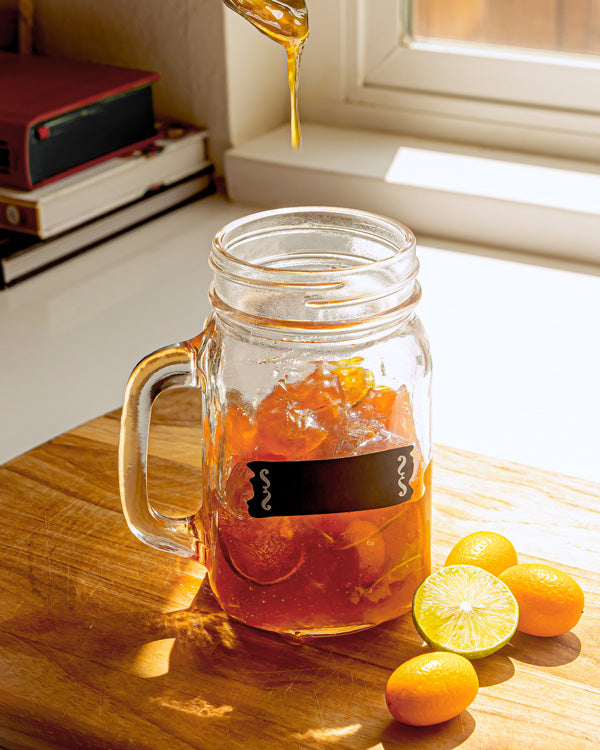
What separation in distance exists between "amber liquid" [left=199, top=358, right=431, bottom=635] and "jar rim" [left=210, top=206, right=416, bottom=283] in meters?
0.08

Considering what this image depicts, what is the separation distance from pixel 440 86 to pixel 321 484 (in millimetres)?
1057

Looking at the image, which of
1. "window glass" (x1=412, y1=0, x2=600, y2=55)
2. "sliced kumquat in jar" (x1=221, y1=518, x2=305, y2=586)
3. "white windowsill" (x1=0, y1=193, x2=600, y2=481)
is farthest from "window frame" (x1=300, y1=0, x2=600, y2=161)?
"sliced kumquat in jar" (x1=221, y1=518, x2=305, y2=586)

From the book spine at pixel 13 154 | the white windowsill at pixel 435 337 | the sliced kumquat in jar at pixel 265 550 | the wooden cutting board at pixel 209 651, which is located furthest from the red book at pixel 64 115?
the sliced kumquat in jar at pixel 265 550

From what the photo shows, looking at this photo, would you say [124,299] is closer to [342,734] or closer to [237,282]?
[237,282]

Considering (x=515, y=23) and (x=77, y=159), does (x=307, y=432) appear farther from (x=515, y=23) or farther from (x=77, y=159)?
(x=515, y=23)

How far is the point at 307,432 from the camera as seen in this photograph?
2.20 feet

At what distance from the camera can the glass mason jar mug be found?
657mm

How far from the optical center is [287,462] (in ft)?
2.17

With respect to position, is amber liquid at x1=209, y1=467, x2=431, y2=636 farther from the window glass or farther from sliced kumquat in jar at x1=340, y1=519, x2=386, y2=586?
the window glass

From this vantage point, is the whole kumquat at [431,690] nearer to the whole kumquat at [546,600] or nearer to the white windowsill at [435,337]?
the whole kumquat at [546,600]

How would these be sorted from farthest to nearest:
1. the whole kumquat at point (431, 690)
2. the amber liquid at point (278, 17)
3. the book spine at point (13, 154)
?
the book spine at point (13, 154) → the amber liquid at point (278, 17) → the whole kumquat at point (431, 690)

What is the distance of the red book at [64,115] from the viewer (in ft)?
4.26

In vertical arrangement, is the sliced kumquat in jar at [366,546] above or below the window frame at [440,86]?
below

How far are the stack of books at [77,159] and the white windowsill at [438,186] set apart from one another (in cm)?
11
